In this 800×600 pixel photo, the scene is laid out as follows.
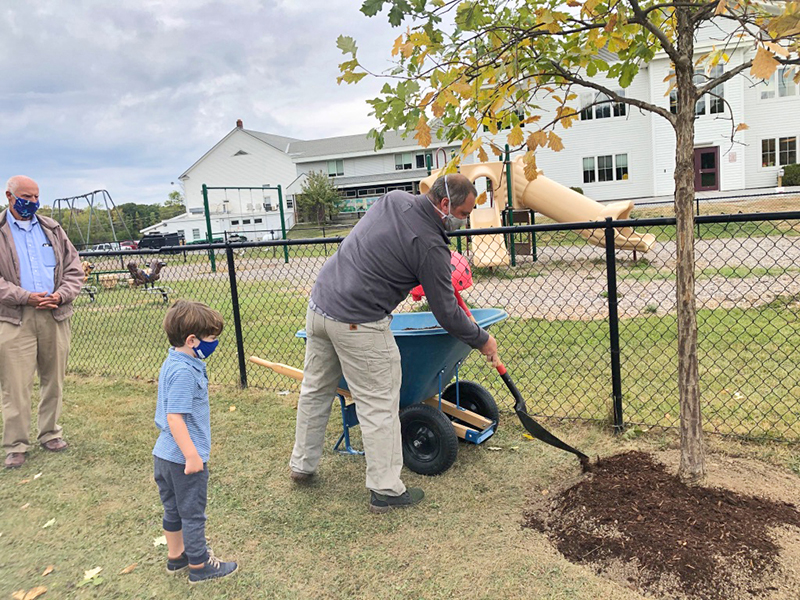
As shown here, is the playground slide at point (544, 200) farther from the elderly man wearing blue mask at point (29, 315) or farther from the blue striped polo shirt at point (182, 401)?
the blue striped polo shirt at point (182, 401)

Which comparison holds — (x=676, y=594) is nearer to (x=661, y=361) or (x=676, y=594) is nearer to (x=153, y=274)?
(x=661, y=361)

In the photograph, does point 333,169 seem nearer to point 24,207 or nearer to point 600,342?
point 600,342

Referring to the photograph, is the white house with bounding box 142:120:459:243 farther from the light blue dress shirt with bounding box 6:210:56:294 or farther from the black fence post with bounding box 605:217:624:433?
the black fence post with bounding box 605:217:624:433

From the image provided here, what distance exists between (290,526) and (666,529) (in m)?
1.70

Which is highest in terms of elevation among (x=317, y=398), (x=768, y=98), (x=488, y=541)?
(x=768, y=98)

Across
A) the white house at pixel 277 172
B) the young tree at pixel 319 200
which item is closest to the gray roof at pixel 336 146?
the white house at pixel 277 172

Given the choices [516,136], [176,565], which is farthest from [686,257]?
[176,565]

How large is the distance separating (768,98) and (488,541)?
→ 1185 inches

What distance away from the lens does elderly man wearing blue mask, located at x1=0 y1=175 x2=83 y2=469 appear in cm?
→ 379

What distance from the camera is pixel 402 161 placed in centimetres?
4212

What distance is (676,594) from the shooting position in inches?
86.8

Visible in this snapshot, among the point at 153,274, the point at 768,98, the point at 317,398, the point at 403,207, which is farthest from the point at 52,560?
the point at 768,98

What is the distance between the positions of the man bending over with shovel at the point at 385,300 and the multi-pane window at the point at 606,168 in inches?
1087

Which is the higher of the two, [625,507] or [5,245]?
[5,245]
